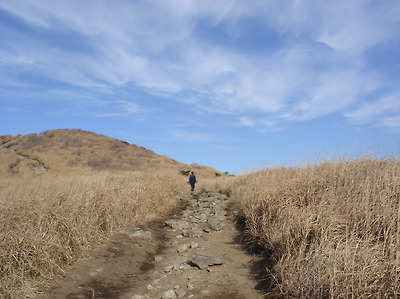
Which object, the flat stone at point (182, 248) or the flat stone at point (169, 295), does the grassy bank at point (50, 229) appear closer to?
the flat stone at point (182, 248)

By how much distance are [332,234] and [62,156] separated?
33.9m

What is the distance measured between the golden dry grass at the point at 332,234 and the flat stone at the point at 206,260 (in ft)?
3.62

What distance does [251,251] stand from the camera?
6.80m

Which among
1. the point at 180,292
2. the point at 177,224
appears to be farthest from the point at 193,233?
the point at 180,292

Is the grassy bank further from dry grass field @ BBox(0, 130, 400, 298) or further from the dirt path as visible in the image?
the dirt path

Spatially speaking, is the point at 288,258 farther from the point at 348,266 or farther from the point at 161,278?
the point at 161,278

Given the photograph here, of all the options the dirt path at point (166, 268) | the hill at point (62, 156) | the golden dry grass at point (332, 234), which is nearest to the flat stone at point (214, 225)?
the dirt path at point (166, 268)

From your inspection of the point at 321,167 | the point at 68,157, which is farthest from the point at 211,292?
the point at 68,157

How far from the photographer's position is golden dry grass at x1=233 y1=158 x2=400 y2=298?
369 centimetres

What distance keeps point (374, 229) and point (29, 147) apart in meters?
41.5

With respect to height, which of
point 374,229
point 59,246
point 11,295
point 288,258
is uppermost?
point 374,229

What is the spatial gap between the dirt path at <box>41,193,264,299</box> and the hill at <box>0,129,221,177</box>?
1470cm

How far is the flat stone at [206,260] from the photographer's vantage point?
6211mm

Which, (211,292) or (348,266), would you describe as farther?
(211,292)
